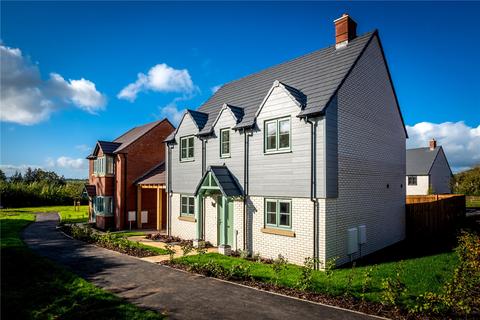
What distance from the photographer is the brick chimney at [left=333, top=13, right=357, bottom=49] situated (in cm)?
1570

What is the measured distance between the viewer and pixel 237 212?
15.7m

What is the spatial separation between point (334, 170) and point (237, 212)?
5.45 metres

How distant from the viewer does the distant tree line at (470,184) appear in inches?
2009

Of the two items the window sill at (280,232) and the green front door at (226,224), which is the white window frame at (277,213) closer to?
the window sill at (280,232)

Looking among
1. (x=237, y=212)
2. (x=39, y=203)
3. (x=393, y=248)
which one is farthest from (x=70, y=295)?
(x=39, y=203)

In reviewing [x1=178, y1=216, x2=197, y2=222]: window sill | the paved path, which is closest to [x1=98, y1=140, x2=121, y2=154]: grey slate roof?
[x1=178, y1=216, x2=197, y2=222]: window sill

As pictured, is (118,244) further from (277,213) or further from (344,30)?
(344,30)

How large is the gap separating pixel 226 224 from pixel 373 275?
24.5ft

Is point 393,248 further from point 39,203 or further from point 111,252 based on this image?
point 39,203

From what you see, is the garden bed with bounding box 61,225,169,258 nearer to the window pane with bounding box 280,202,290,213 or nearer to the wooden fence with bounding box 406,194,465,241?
the window pane with bounding box 280,202,290,213

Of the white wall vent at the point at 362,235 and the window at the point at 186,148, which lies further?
the window at the point at 186,148

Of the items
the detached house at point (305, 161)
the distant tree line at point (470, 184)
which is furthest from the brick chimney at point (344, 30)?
the distant tree line at point (470, 184)

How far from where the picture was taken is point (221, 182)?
15.4 m

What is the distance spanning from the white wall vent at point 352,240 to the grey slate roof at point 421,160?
1624 inches
